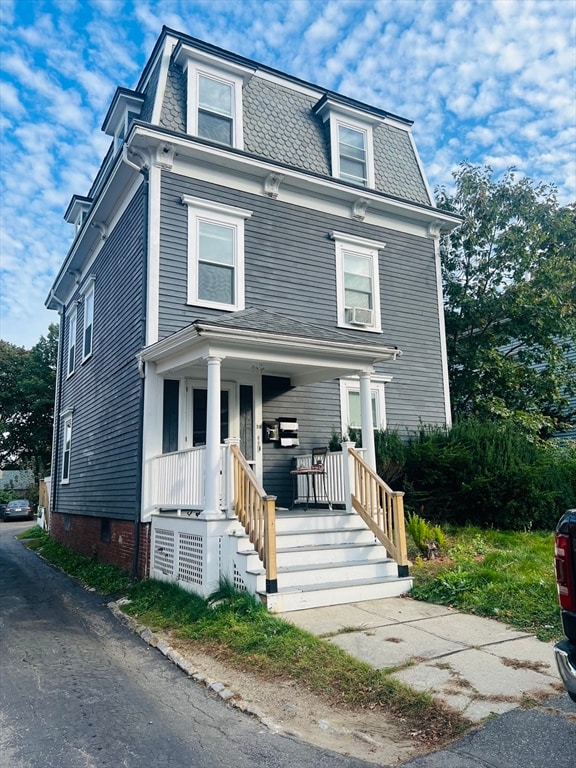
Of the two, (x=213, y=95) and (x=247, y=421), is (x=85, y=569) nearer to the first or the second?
(x=247, y=421)

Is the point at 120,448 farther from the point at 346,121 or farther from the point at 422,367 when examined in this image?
the point at 346,121

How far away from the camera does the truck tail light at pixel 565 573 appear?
3.00m

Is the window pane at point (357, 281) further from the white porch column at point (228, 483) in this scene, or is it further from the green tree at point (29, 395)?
the green tree at point (29, 395)

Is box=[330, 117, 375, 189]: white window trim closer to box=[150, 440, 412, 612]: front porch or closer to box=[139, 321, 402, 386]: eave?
box=[139, 321, 402, 386]: eave

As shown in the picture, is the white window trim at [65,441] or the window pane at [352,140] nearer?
the window pane at [352,140]

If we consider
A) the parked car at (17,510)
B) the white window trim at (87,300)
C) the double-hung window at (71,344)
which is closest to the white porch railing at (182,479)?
the white window trim at (87,300)

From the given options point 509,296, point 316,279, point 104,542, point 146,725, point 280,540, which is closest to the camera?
point 146,725

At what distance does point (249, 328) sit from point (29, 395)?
28.4 meters

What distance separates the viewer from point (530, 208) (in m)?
15.9

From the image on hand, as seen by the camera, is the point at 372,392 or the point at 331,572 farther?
the point at 372,392

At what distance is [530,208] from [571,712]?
1470 cm

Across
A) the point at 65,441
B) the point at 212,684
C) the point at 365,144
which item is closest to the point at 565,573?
the point at 212,684

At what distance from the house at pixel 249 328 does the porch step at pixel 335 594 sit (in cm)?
3

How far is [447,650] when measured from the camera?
5.18 metres
